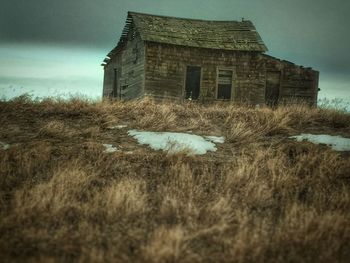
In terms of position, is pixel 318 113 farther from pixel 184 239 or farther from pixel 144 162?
pixel 184 239

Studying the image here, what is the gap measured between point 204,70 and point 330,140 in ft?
43.0

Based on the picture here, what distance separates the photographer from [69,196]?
5332 millimetres

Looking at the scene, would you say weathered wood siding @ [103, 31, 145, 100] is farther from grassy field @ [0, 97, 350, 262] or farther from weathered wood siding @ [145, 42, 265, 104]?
grassy field @ [0, 97, 350, 262]

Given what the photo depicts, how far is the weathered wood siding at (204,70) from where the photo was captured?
1988cm

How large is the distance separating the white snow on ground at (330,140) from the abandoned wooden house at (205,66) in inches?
474

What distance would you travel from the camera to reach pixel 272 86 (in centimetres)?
2150

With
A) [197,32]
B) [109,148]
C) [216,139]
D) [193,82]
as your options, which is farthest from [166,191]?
[197,32]

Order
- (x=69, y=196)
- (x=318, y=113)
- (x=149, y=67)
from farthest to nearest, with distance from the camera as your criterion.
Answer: (x=149, y=67), (x=318, y=113), (x=69, y=196)

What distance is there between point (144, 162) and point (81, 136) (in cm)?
182

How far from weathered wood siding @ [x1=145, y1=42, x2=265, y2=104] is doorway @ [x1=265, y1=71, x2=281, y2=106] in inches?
19.2

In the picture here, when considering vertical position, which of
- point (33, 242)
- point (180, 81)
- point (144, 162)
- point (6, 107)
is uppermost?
point (180, 81)

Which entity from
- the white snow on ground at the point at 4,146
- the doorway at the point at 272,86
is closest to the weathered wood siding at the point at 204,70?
the doorway at the point at 272,86

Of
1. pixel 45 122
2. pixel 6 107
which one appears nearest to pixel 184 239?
pixel 45 122

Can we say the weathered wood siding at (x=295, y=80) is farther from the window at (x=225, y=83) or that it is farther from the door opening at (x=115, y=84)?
the door opening at (x=115, y=84)
